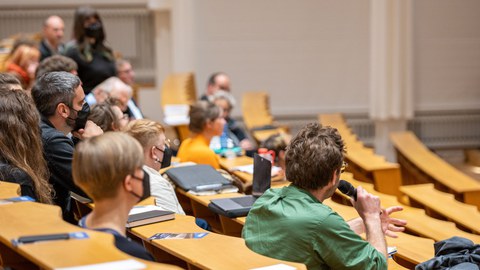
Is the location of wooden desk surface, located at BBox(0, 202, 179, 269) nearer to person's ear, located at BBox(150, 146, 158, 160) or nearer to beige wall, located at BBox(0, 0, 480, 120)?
person's ear, located at BBox(150, 146, 158, 160)

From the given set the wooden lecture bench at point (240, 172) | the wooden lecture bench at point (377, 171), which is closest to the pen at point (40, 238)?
the wooden lecture bench at point (240, 172)

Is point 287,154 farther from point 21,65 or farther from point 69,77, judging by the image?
point 21,65

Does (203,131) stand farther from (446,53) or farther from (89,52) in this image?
(446,53)

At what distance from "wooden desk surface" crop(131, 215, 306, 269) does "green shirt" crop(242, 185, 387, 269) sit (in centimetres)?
11

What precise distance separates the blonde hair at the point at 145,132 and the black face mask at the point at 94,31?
297 cm

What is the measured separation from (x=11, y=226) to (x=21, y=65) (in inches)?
161

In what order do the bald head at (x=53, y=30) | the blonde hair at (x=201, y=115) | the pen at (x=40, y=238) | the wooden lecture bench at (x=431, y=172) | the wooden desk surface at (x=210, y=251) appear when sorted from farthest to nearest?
1. the bald head at (x=53, y=30)
2. the wooden lecture bench at (x=431, y=172)
3. the blonde hair at (x=201, y=115)
4. the wooden desk surface at (x=210, y=251)
5. the pen at (x=40, y=238)

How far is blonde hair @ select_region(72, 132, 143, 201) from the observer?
2.35 m

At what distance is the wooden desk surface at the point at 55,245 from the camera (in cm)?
215

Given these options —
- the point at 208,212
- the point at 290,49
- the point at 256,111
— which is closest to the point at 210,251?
the point at 208,212

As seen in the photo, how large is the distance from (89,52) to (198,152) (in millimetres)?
1595

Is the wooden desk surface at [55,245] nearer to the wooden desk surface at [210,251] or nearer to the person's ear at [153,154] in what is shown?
the wooden desk surface at [210,251]

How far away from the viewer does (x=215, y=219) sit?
4.68 m

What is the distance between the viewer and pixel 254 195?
4016mm
